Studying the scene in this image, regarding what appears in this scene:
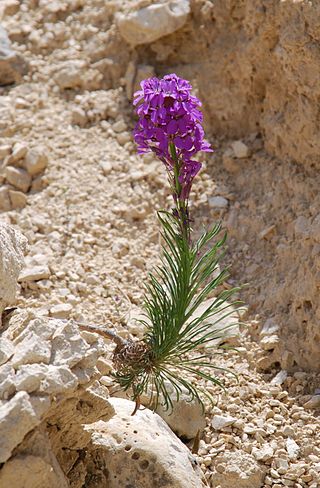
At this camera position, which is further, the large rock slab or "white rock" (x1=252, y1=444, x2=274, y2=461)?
"white rock" (x1=252, y1=444, x2=274, y2=461)

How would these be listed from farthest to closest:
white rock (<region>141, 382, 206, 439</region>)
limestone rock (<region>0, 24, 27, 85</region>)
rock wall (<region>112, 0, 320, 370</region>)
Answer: limestone rock (<region>0, 24, 27, 85</region>)
rock wall (<region>112, 0, 320, 370</region>)
white rock (<region>141, 382, 206, 439</region>)

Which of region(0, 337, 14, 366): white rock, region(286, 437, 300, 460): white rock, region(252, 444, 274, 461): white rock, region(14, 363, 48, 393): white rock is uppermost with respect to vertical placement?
region(14, 363, 48, 393): white rock

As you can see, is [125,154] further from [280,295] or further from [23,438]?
[23,438]

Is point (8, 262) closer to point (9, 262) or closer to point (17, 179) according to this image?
point (9, 262)

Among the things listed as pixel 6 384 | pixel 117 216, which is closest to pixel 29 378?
pixel 6 384

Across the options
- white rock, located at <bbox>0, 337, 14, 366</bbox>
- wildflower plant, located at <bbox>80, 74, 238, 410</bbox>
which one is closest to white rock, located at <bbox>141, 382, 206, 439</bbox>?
wildflower plant, located at <bbox>80, 74, 238, 410</bbox>

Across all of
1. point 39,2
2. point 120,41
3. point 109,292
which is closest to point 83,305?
point 109,292

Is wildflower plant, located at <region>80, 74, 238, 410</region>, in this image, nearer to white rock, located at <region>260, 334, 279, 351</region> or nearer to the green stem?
the green stem
